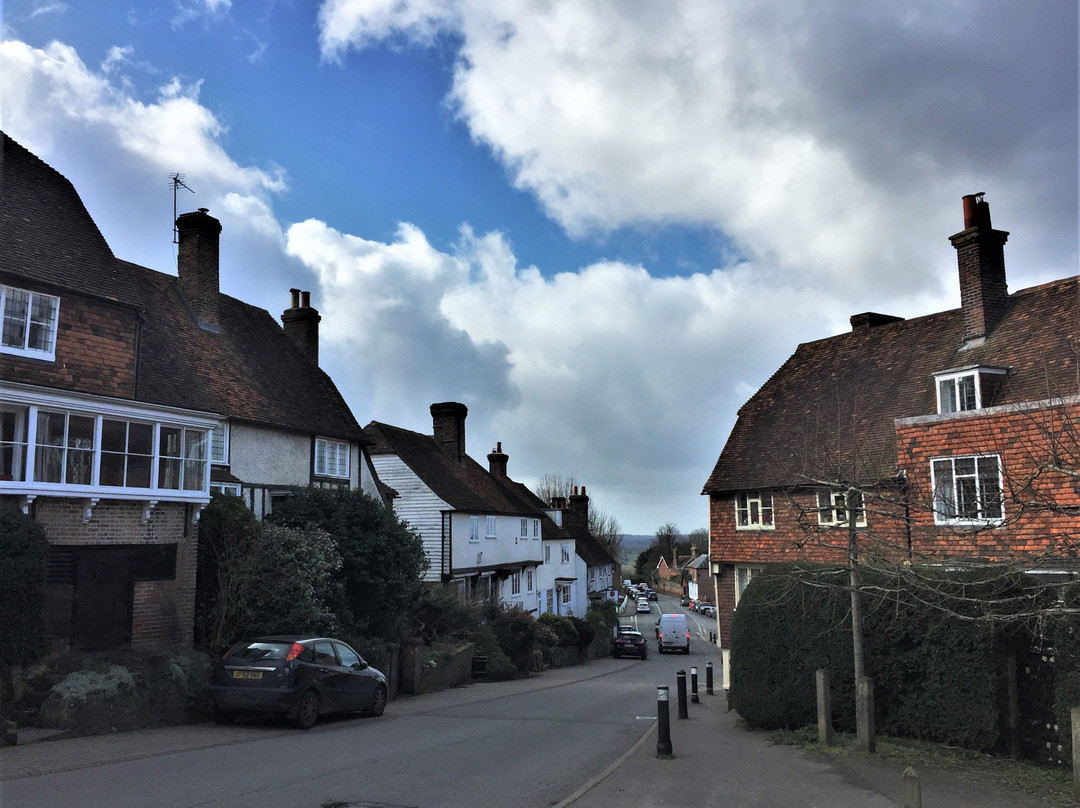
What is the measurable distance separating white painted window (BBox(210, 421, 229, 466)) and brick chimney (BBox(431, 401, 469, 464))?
70.3ft

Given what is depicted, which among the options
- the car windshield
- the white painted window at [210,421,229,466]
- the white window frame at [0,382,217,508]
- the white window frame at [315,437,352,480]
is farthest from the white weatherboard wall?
the car windshield

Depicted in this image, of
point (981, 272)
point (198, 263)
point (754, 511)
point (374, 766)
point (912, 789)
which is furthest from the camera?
point (198, 263)

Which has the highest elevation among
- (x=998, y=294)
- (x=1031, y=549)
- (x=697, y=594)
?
(x=998, y=294)

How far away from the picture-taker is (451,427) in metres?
43.5

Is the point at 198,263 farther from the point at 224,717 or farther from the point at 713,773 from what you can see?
the point at 713,773

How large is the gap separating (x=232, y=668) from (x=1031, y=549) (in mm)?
14400

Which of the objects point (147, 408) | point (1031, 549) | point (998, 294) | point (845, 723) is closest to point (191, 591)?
point (147, 408)

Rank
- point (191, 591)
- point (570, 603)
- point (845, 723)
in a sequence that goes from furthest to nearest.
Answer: point (570, 603) → point (191, 591) → point (845, 723)

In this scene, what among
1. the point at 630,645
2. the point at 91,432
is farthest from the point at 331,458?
the point at 630,645

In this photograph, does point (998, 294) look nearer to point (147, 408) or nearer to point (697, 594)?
point (147, 408)

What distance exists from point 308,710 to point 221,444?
10.1 meters

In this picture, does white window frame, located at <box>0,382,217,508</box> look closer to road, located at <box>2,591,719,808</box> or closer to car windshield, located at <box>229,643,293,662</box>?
car windshield, located at <box>229,643,293,662</box>

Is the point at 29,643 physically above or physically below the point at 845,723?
above

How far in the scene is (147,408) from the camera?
16.1 meters
